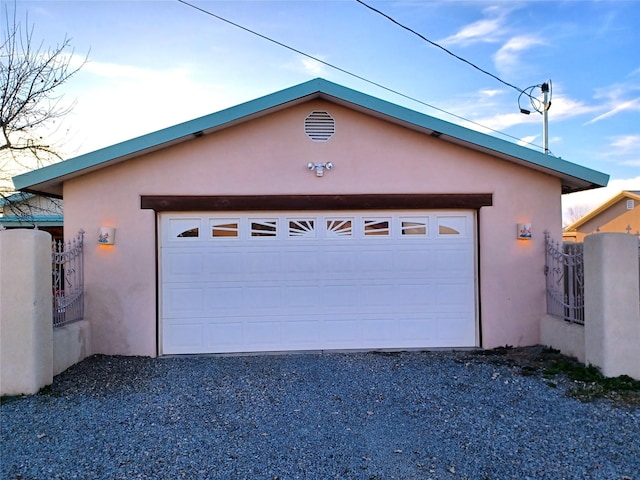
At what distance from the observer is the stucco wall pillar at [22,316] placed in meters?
5.04

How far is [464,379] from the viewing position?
5.65 metres

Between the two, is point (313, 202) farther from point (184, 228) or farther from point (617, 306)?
point (617, 306)

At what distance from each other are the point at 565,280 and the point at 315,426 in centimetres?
489

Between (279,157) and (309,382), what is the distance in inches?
143

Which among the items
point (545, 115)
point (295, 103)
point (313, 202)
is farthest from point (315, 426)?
point (545, 115)

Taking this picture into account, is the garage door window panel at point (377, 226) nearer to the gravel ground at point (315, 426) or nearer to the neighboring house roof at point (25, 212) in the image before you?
the gravel ground at point (315, 426)

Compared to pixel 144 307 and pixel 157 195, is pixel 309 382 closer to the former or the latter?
pixel 144 307

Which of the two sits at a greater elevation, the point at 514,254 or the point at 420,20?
the point at 420,20

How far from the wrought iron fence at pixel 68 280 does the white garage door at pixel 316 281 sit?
1.29m

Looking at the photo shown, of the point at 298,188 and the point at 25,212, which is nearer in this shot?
the point at 298,188

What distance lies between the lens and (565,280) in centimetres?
680

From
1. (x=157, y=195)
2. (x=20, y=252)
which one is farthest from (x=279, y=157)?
(x=20, y=252)

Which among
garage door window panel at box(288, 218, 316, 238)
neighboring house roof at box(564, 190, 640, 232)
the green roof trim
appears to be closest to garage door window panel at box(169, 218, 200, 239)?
garage door window panel at box(288, 218, 316, 238)

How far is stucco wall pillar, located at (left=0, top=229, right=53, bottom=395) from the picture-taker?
5035 millimetres
